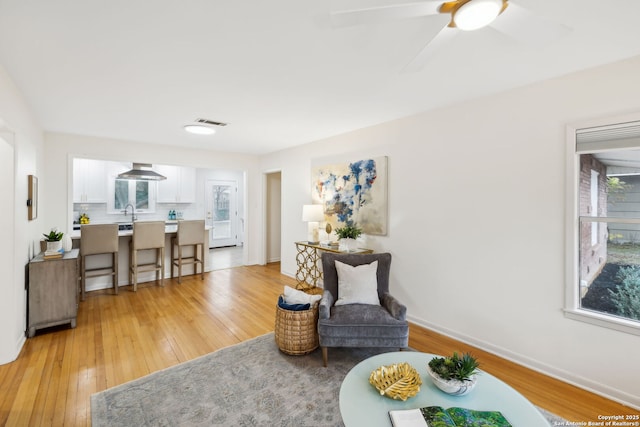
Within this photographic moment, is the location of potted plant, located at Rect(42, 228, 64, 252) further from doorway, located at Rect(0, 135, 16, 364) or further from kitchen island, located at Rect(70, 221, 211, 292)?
kitchen island, located at Rect(70, 221, 211, 292)

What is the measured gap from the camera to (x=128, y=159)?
15.2ft

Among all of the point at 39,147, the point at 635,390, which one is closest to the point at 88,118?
the point at 39,147

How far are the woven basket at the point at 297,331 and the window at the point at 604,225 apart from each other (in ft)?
6.82

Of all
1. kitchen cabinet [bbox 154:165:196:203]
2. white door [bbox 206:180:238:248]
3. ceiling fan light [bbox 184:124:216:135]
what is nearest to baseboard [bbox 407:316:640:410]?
ceiling fan light [bbox 184:124:216:135]

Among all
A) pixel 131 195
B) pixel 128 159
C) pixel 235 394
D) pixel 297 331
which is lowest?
pixel 235 394

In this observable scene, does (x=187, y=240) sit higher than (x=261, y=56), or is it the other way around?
(x=261, y=56)

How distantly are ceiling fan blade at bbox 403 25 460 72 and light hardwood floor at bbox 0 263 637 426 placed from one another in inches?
96.4

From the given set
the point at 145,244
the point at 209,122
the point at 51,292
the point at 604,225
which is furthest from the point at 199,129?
the point at 604,225

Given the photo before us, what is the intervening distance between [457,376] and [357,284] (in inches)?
52.3

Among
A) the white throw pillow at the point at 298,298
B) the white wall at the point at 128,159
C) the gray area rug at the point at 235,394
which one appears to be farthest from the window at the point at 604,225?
the white wall at the point at 128,159

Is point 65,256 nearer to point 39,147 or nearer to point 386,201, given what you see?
point 39,147

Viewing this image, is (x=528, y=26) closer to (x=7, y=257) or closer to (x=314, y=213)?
(x=314, y=213)

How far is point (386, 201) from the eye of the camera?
353 cm

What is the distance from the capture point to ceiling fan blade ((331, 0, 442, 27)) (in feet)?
3.96
